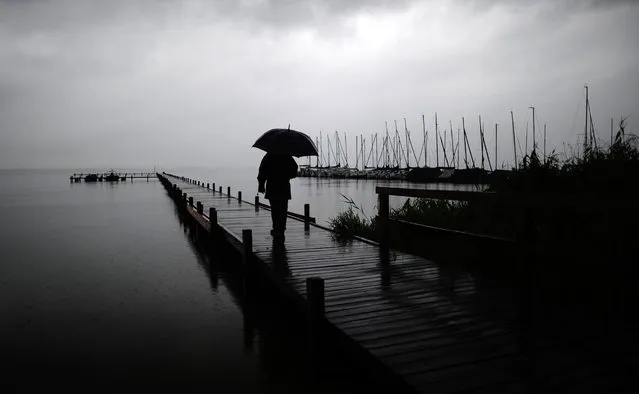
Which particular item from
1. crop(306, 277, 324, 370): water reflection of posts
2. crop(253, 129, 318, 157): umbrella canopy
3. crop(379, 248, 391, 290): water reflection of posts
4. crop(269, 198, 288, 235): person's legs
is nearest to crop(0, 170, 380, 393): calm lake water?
crop(306, 277, 324, 370): water reflection of posts

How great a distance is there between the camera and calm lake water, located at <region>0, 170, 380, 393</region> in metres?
5.08

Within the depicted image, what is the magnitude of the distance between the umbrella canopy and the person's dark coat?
0.61 feet

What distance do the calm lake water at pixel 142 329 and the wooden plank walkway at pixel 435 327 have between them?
3.07ft

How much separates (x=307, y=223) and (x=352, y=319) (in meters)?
7.30

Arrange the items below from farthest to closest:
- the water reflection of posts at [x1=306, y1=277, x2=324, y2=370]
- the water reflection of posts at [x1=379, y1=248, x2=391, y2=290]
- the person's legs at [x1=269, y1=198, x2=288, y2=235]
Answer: the person's legs at [x1=269, y1=198, x2=288, y2=235] < the water reflection of posts at [x1=379, y1=248, x2=391, y2=290] < the water reflection of posts at [x1=306, y1=277, x2=324, y2=370]

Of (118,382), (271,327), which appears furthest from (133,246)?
(118,382)

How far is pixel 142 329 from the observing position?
260 inches

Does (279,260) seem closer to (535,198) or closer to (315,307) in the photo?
(315,307)

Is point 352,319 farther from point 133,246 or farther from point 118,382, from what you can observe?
point 133,246

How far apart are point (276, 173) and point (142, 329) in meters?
3.36

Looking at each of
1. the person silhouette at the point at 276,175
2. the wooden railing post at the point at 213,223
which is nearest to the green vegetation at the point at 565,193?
the person silhouette at the point at 276,175

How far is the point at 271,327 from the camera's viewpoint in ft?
22.4

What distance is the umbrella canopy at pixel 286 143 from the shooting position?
25.2 ft

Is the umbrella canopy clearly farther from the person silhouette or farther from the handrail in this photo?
the handrail
